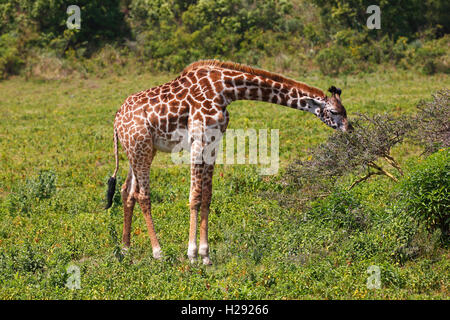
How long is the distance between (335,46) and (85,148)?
615 inches

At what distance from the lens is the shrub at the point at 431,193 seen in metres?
8.56

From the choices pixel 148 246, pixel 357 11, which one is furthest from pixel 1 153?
pixel 357 11

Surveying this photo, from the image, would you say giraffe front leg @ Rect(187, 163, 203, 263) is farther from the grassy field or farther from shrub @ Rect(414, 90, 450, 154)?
shrub @ Rect(414, 90, 450, 154)

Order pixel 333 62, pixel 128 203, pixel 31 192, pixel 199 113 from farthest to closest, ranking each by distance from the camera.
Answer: pixel 333 62 → pixel 31 192 → pixel 128 203 → pixel 199 113

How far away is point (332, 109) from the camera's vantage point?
896cm

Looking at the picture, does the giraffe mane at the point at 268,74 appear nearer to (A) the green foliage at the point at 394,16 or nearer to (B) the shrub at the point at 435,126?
(B) the shrub at the point at 435,126

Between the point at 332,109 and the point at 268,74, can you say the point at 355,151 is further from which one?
the point at 268,74

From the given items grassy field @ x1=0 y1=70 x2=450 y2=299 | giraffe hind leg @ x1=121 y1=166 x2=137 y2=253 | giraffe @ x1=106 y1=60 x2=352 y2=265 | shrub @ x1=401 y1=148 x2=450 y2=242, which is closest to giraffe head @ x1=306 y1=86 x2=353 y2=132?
giraffe @ x1=106 y1=60 x2=352 y2=265

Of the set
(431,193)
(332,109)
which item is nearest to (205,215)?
(332,109)

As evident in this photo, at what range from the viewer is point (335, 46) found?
28.6m

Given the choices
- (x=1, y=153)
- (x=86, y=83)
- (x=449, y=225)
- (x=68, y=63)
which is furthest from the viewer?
(x=68, y=63)

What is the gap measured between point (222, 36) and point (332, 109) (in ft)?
75.1

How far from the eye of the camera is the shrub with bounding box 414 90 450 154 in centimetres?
1067
